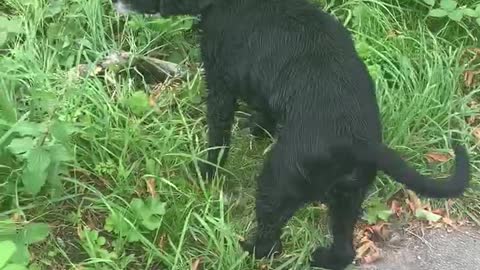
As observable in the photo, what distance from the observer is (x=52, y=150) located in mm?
2688

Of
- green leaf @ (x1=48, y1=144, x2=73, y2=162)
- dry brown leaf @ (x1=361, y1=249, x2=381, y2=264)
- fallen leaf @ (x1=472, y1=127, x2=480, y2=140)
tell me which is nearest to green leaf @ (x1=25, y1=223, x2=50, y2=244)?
green leaf @ (x1=48, y1=144, x2=73, y2=162)


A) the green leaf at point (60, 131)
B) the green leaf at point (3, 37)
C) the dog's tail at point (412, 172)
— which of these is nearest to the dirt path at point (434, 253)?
the dog's tail at point (412, 172)

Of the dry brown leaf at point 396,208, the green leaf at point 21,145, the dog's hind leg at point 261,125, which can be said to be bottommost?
the dry brown leaf at point 396,208

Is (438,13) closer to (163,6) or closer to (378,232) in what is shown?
(378,232)

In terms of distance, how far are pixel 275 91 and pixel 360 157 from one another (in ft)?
1.27

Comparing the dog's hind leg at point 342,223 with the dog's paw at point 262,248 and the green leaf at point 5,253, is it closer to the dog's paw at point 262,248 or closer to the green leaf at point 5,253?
the dog's paw at point 262,248

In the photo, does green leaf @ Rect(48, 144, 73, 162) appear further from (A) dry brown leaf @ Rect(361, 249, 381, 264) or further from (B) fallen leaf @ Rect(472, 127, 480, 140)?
(B) fallen leaf @ Rect(472, 127, 480, 140)

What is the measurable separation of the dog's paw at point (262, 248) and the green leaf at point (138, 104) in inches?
29.9

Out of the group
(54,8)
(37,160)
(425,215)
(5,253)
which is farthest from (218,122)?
(54,8)

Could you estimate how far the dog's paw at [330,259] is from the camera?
8.96ft

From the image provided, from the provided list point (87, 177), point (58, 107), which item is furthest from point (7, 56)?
point (87, 177)

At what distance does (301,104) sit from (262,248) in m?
0.59

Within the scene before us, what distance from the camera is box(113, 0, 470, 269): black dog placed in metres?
2.41

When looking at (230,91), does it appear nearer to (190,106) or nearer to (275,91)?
(275,91)
